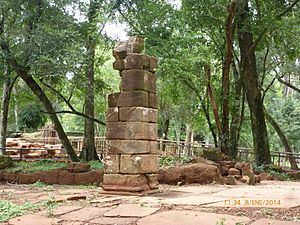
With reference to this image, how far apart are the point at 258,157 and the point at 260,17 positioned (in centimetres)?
575

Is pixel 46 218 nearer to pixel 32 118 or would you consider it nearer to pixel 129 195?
pixel 129 195

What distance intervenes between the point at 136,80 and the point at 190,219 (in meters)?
3.35

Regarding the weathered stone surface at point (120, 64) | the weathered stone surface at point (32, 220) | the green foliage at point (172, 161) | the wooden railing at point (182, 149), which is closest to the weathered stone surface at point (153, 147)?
the weathered stone surface at point (120, 64)

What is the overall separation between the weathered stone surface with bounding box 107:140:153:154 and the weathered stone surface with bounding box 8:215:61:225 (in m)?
2.43

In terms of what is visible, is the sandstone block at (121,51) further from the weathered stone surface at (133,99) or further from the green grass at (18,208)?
the green grass at (18,208)

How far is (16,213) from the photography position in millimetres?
5359

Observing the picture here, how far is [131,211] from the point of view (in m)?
5.18

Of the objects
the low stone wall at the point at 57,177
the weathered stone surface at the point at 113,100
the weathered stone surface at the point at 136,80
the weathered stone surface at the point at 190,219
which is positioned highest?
the weathered stone surface at the point at 136,80

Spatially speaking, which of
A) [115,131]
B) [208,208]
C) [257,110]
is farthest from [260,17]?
[208,208]

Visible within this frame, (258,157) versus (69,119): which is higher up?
(69,119)

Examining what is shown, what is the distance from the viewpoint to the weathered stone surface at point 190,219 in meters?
4.36

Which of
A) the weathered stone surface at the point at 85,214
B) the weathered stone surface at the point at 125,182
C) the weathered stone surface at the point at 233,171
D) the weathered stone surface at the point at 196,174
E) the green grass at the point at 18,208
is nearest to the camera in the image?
the weathered stone surface at the point at 85,214

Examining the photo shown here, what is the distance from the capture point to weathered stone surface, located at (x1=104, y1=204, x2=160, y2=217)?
4969mm

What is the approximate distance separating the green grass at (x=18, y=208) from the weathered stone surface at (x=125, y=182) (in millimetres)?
1430
